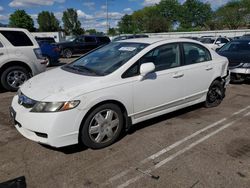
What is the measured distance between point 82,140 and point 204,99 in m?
2.91

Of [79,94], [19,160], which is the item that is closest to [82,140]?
[79,94]

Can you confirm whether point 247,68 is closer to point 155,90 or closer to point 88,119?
point 155,90

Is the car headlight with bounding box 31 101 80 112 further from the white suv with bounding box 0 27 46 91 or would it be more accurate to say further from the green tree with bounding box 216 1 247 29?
the green tree with bounding box 216 1 247 29

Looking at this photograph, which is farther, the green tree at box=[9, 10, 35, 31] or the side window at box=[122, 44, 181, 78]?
the green tree at box=[9, 10, 35, 31]

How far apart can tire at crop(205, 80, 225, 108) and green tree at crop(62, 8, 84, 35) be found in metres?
91.4

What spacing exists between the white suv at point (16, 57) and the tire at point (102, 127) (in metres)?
4.63

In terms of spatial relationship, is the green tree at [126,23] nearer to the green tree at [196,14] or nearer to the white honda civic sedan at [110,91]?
the green tree at [196,14]

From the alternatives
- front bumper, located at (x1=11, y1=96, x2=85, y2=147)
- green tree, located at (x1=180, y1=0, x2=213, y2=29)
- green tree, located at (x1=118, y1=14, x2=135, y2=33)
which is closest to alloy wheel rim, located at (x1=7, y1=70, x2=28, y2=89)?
front bumper, located at (x1=11, y1=96, x2=85, y2=147)

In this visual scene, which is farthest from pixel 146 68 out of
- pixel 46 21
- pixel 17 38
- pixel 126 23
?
pixel 126 23

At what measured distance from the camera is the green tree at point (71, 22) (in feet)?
305

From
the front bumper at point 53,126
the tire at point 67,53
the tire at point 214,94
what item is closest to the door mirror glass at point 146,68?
the front bumper at point 53,126

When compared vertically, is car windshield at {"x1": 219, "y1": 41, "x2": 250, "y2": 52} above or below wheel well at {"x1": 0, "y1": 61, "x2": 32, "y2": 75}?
above

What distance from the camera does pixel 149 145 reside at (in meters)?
3.91

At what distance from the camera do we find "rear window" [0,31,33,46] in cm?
731
